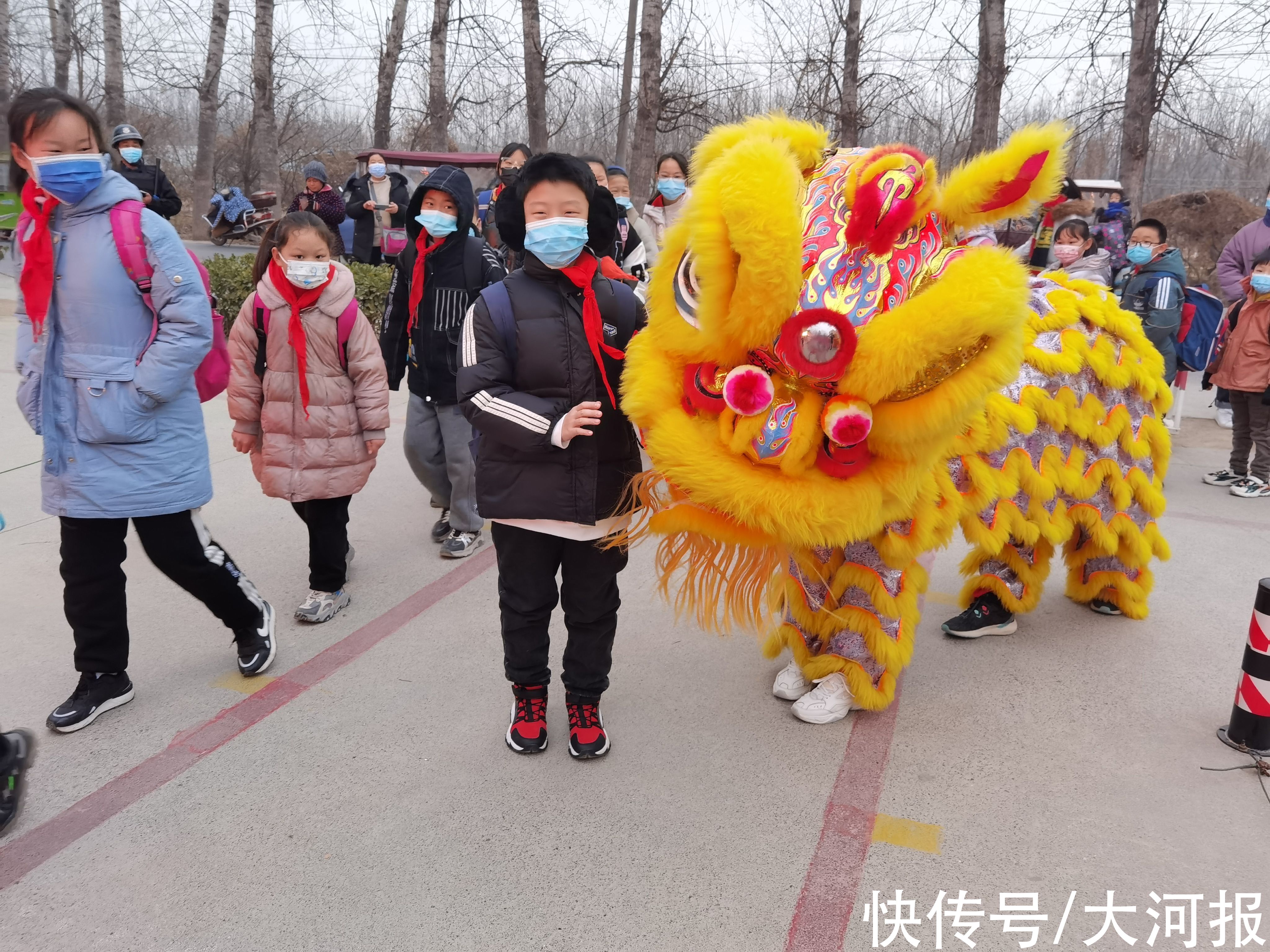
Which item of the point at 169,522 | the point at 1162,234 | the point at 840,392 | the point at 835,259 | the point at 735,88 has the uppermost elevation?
the point at 735,88

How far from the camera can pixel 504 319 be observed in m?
2.48

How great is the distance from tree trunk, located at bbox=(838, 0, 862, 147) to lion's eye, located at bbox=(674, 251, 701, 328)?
11.3m

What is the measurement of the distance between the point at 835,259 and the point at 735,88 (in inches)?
546

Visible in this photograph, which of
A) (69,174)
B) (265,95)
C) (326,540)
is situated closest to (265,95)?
(265,95)

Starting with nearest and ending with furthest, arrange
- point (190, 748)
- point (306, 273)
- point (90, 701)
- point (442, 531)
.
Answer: point (190, 748) < point (90, 701) < point (306, 273) < point (442, 531)

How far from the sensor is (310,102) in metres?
23.2

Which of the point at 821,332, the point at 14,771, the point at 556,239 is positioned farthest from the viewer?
the point at 556,239

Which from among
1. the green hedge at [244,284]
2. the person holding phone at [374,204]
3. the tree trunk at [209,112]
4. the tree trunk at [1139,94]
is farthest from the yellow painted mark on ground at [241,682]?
the tree trunk at [209,112]

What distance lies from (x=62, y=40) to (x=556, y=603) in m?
19.5

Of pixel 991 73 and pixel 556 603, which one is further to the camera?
pixel 991 73

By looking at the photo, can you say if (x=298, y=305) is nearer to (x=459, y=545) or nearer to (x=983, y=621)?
(x=459, y=545)

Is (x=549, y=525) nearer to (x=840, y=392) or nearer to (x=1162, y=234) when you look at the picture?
(x=840, y=392)

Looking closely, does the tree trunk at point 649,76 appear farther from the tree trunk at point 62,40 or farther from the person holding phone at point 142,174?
the tree trunk at point 62,40

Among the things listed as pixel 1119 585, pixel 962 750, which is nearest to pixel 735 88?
pixel 1119 585
